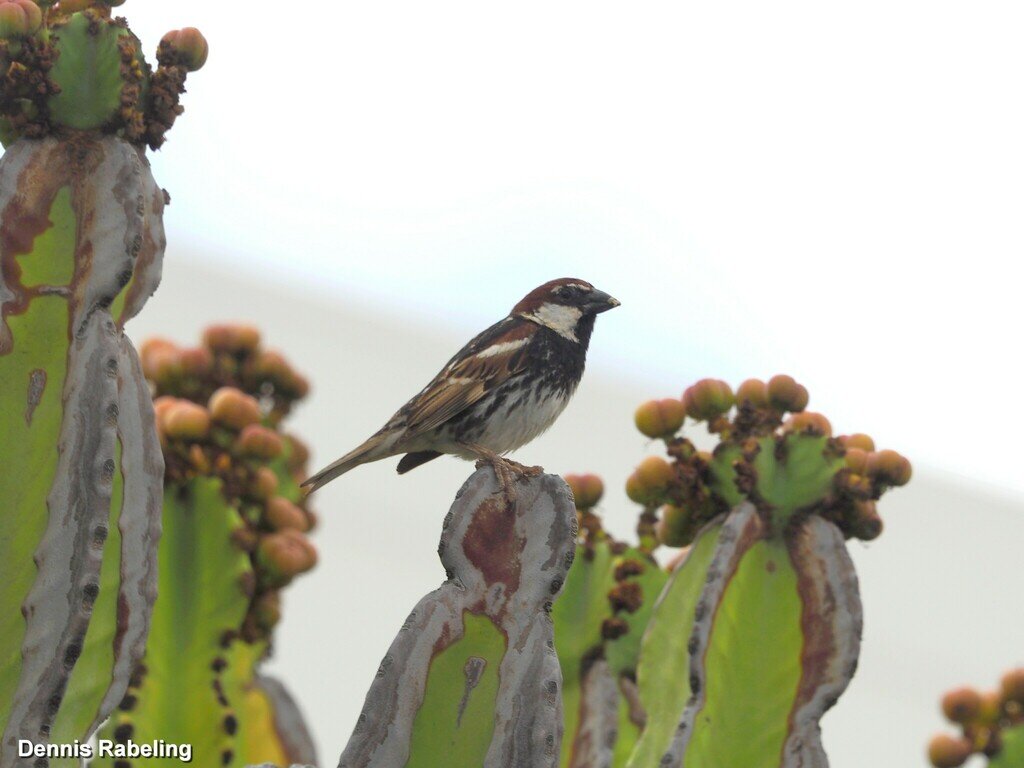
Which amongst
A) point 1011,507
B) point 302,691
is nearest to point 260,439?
point 302,691

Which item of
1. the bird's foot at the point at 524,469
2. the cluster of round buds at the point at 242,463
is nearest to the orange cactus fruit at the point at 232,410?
the cluster of round buds at the point at 242,463

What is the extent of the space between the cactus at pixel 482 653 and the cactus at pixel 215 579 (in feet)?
4.24

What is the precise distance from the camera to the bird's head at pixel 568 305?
5320 mm

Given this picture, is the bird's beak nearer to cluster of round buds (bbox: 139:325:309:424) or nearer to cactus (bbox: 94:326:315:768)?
cluster of round buds (bbox: 139:325:309:424)

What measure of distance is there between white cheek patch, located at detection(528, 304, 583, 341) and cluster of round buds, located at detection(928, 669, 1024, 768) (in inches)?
65.6

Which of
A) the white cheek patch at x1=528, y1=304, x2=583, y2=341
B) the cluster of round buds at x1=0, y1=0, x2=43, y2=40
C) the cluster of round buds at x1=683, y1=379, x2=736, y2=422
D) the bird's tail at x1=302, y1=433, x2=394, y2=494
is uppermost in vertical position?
the cluster of round buds at x1=0, y1=0, x2=43, y2=40

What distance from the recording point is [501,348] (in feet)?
16.8

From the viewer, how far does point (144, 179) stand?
11.9ft

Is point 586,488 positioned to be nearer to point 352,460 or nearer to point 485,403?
point 485,403

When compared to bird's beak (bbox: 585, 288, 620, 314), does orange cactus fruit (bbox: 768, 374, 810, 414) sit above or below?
below

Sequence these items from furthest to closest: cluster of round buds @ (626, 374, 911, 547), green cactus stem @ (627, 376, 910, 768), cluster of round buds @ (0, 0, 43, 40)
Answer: cluster of round buds @ (626, 374, 911, 547), green cactus stem @ (627, 376, 910, 768), cluster of round buds @ (0, 0, 43, 40)

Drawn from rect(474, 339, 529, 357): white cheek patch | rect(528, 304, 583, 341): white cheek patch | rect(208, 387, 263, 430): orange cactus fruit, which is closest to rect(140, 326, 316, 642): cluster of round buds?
rect(208, 387, 263, 430): orange cactus fruit

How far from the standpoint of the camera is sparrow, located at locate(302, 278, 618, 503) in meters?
4.97

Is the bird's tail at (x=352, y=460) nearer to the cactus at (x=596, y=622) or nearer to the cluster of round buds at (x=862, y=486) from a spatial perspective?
the cactus at (x=596, y=622)
